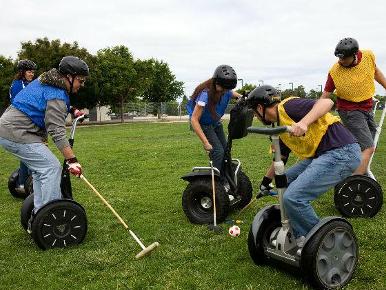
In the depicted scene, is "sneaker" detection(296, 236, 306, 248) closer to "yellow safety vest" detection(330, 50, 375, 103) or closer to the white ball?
the white ball

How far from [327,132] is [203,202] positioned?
2520 millimetres

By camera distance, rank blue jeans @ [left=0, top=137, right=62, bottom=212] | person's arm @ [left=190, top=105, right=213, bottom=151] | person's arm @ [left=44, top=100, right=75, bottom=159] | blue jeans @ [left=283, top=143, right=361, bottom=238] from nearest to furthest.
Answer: blue jeans @ [left=283, top=143, right=361, bottom=238] → person's arm @ [left=44, top=100, right=75, bottom=159] → blue jeans @ [left=0, top=137, right=62, bottom=212] → person's arm @ [left=190, top=105, right=213, bottom=151]

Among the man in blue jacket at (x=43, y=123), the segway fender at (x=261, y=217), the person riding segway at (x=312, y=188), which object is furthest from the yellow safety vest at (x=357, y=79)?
the man in blue jacket at (x=43, y=123)

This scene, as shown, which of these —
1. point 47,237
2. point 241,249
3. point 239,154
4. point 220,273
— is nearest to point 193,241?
point 241,249

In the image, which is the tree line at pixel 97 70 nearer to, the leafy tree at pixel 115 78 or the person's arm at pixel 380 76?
the leafy tree at pixel 115 78

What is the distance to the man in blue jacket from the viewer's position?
16.9 ft

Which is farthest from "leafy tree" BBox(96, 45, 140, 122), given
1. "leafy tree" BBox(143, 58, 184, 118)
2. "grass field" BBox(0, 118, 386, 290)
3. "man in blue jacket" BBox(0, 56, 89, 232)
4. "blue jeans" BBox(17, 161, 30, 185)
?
"man in blue jacket" BBox(0, 56, 89, 232)

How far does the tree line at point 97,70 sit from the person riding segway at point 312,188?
33.8 m

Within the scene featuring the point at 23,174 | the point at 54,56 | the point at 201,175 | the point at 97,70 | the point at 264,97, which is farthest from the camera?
the point at 97,70

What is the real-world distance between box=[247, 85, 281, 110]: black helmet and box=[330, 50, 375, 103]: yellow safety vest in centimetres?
267

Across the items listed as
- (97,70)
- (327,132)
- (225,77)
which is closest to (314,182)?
(327,132)

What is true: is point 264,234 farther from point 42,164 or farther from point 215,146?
point 42,164

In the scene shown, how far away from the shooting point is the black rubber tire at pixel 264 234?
4.32m

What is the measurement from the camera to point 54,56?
125ft
